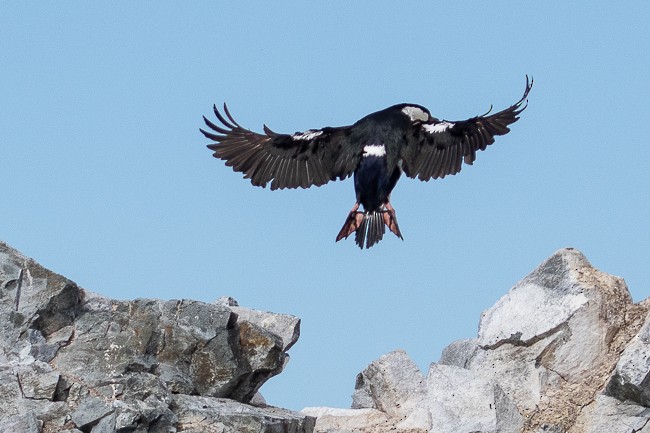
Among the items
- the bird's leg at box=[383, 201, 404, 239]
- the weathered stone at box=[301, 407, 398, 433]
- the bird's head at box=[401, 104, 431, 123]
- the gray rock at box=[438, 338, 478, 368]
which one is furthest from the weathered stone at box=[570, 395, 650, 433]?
the bird's head at box=[401, 104, 431, 123]

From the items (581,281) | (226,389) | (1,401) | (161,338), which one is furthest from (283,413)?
(581,281)

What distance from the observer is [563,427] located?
12.6 meters

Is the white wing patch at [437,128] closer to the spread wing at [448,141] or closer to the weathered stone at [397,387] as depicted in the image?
the spread wing at [448,141]

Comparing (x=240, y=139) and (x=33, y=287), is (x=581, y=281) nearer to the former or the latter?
(x=240, y=139)

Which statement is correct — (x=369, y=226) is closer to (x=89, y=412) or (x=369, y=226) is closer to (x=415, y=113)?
(x=415, y=113)

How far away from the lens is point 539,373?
13242mm

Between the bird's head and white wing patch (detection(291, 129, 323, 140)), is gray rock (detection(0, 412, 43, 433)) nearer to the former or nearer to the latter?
white wing patch (detection(291, 129, 323, 140))

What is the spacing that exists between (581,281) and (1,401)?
20.8 feet

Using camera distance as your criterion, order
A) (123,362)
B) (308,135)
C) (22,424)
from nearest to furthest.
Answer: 1. (22,424)
2. (123,362)
3. (308,135)

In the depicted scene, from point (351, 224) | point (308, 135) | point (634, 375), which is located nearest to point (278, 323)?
point (351, 224)

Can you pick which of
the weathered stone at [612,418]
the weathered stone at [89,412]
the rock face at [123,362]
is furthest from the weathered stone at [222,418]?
the weathered stone at [612,418]

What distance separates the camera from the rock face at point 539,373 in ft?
41.0

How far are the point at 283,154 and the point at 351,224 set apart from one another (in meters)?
→ 1.45

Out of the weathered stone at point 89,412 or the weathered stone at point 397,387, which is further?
the weathered stone at point 397,387
